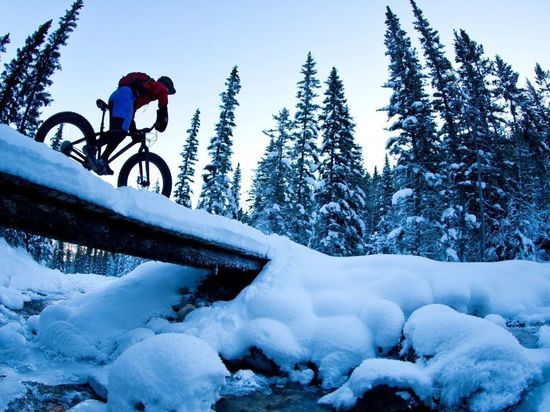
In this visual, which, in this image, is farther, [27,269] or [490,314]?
[27,269]

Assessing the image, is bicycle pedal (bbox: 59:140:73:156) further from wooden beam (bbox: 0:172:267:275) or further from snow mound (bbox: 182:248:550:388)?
snow mound (bbox: 182:248:550:388)

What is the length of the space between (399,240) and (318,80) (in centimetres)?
1475

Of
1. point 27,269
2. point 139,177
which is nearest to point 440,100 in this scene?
point 139,177

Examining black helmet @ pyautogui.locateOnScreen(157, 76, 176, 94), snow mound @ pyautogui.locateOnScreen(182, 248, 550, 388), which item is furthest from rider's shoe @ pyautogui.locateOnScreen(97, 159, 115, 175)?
snow mound @ pyautogui.locateOnScreen(182, 248, 550, 388)

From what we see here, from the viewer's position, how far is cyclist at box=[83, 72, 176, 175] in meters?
5.57

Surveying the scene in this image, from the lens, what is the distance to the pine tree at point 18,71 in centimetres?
2358

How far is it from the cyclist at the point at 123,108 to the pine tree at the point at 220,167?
1913cm

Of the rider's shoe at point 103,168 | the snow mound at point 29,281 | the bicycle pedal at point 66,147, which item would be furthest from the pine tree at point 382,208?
the bicycle pedal at point 66,147

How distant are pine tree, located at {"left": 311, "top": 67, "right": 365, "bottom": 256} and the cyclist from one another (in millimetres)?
16268

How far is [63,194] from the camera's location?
3551 mm

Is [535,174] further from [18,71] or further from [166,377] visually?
[18,71]

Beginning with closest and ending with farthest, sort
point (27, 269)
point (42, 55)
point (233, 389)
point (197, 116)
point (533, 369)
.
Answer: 1. point (533, 369)
2. point (233, 389)
3. point (27, 269)
4. point (42, 55)
5. point (197, 116)

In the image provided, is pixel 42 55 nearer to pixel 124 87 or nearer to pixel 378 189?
pixel 124 87

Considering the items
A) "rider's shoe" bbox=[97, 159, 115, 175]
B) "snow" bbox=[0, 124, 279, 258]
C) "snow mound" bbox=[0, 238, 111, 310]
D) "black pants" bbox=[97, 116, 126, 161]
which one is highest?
"black pants" bbox=[97, 116, 126, 161]
